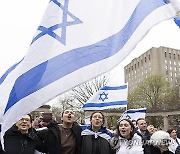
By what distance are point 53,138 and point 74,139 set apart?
0.94 feet

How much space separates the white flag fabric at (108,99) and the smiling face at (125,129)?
5.71m

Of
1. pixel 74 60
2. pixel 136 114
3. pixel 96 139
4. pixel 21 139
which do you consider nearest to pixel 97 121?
pixel 96 139

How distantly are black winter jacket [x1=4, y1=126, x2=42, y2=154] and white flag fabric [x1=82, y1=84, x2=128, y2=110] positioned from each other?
6.22m

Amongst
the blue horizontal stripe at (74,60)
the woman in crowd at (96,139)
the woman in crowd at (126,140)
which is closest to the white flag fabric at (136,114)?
the woman in crowd at (126,140)

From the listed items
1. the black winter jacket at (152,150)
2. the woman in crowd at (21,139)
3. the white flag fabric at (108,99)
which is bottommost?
the black winter jacket at (152,150)

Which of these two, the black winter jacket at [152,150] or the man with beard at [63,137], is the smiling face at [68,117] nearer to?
the man with beard at [63,137]

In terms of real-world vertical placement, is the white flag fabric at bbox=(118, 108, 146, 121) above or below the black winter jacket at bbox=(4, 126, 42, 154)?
above

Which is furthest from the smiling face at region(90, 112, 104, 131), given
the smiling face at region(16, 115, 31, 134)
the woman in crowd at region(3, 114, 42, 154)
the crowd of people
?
the smiling face at region(16, 115, 31, 134)

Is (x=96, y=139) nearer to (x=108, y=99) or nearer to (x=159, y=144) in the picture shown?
(x=159, y=144)

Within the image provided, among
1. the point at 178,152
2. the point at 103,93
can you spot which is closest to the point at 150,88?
the point at 103,93

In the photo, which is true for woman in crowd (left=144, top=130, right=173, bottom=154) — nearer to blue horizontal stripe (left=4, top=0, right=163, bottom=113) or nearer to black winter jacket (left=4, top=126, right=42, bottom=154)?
black winter jacket (left=4, top=126, right=42, bottom=154)

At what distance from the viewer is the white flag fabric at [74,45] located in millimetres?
3344

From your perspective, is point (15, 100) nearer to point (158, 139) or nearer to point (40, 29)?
point (40, 29)

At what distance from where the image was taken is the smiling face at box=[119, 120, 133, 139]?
4.75 metres
